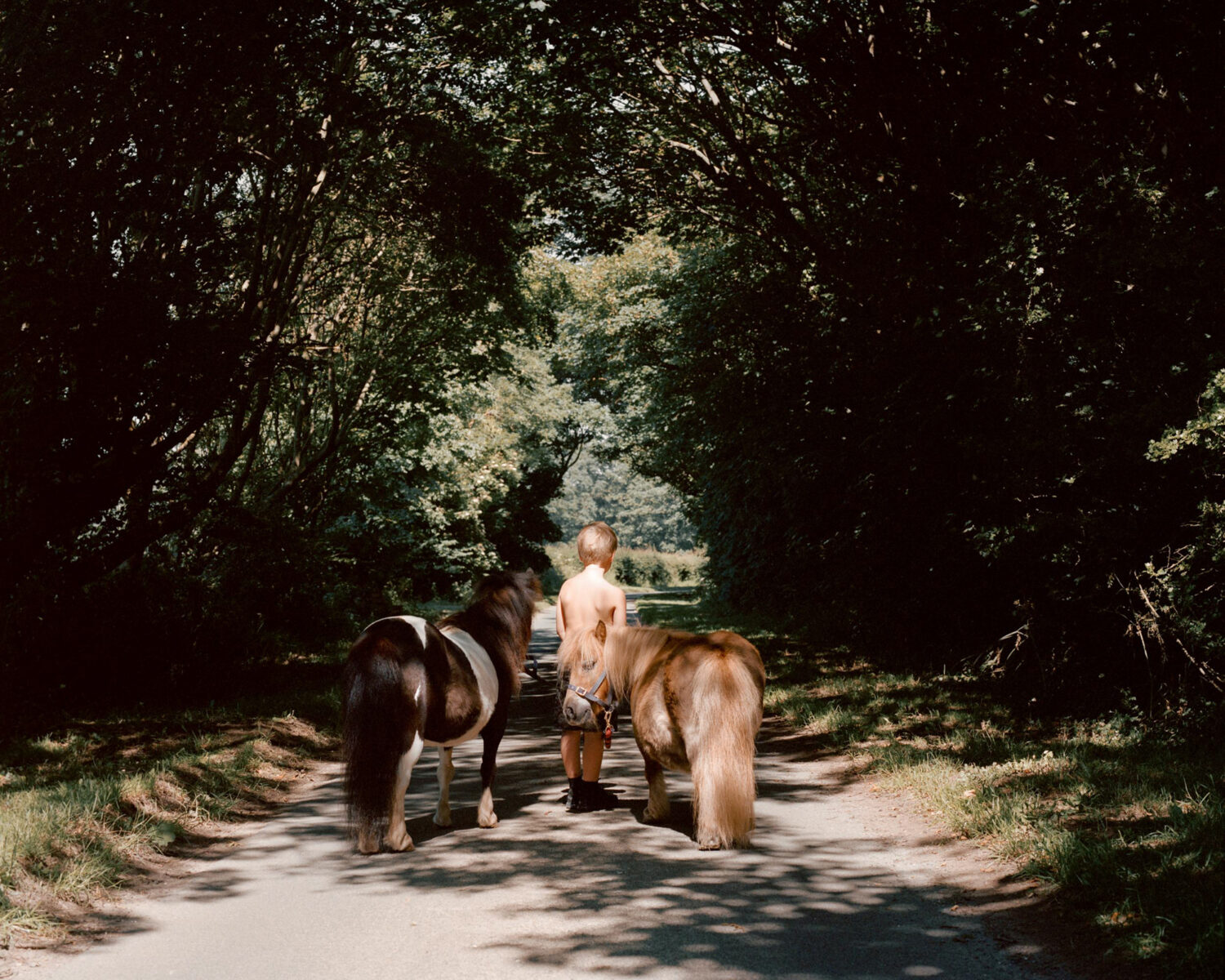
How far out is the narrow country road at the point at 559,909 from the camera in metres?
4.39

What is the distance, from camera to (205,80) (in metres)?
10.4

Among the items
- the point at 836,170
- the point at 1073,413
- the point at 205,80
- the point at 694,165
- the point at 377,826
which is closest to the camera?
the point at 377,826

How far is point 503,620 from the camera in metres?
7.42

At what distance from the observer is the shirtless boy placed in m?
7.02

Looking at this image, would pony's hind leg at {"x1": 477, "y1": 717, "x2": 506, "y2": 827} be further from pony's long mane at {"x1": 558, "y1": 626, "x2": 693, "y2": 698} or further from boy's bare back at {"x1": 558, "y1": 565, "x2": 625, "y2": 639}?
boy's bare back at {"x1": 558, "y1": 565, "x2": 625, "y2": 639}

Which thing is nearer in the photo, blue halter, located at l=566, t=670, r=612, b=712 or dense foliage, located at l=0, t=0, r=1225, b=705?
blue halter, located at l=566, t=670, r=612, b=712

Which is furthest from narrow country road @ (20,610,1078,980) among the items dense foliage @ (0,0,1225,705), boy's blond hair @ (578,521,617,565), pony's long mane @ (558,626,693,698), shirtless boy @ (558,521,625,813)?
dense foliage @ (0,0,1225,705)

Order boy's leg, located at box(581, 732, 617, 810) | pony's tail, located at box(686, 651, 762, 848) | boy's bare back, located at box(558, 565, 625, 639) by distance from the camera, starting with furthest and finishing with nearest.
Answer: boy's leg, located at box(581, 732, 617, 810) → boy's bare back, located at box(558, 565, 625, 639) → pony's tail, located at box(686, 651, 762, 848)

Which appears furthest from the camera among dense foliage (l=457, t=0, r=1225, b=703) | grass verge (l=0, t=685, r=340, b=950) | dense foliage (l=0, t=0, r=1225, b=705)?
dense foliage (l=0, t=0, r=1225, b=705)

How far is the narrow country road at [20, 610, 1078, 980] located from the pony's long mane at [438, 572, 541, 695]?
3.46ft

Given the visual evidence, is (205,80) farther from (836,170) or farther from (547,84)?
(836,170)

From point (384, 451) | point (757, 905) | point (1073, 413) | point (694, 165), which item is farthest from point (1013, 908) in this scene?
point (384, 451)

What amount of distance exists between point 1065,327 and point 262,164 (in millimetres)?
9692

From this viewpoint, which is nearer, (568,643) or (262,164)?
(568,643)
